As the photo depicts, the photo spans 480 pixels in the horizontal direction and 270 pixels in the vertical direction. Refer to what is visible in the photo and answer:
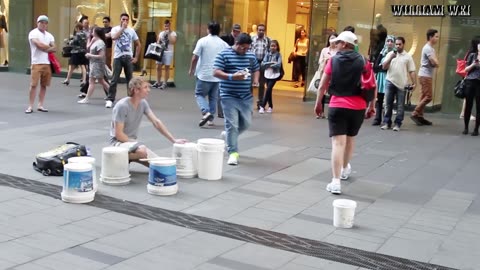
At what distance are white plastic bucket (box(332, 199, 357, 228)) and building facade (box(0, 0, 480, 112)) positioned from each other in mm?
9878

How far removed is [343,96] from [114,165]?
258cm

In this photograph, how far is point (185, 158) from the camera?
700 centimetres

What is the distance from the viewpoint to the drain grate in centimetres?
480

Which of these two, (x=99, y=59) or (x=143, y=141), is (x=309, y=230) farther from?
(x=99, y=59)

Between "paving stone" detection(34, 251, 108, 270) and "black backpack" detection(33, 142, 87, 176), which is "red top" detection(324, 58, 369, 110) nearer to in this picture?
"black backpack" detection(33, 142, 87, 176)

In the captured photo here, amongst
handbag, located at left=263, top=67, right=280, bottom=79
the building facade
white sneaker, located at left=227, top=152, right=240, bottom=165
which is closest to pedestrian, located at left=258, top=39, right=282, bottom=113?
handbag, located at left=263, top=67, right=280, bottom=79

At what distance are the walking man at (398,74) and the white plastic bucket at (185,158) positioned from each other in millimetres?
5548

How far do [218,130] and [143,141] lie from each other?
176 cm

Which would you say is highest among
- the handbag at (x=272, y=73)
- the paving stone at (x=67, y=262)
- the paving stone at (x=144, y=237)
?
the handbag at (x=272, y=73)

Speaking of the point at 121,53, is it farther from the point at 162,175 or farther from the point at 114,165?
the point at 162,175

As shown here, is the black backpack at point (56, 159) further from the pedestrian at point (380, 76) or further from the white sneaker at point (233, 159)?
the pedestrian at point (380, 76)

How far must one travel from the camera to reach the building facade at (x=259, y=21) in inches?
579

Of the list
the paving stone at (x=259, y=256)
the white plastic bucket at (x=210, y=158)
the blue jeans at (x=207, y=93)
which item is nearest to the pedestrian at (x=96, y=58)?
the blue jeans at (x=207, y=93)

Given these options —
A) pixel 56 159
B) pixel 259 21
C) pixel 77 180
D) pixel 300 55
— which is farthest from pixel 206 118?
pixel 300 55
